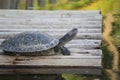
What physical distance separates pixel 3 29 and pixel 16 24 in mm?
265

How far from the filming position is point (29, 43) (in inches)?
137

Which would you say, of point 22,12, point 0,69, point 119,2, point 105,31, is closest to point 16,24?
point 22,12

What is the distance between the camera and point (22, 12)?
5.35m

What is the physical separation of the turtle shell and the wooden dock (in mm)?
77

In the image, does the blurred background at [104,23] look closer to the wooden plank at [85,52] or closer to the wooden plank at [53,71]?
the wooden plank at [53,71]

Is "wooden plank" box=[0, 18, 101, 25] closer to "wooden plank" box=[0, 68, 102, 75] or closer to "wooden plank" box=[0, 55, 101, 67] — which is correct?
"wooden plank" box=[0, 55, 101, 67]

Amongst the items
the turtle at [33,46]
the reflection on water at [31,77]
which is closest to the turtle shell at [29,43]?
the turtle at [33,46]

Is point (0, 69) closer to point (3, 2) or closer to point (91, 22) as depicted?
point (91, 22)

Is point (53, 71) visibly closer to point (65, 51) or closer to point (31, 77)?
point (31, 77)

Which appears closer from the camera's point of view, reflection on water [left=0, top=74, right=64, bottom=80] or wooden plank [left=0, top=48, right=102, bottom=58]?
reflection on water [left=0, top=74, right=64, bottom=80]

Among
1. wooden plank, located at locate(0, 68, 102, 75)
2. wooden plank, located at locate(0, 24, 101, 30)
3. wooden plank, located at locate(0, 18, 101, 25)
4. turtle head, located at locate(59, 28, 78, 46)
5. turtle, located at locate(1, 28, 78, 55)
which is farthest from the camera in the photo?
wooden plank, located at locate(0, 18, 101, 25)

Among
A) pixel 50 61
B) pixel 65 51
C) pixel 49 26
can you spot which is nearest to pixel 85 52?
pixel 65 51

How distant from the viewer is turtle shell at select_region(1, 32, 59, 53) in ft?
11.4

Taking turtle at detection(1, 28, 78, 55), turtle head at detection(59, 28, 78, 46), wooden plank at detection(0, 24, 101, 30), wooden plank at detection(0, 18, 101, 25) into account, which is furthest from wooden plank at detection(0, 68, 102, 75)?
wooden plank at detection(0, 18, 101, 25)
